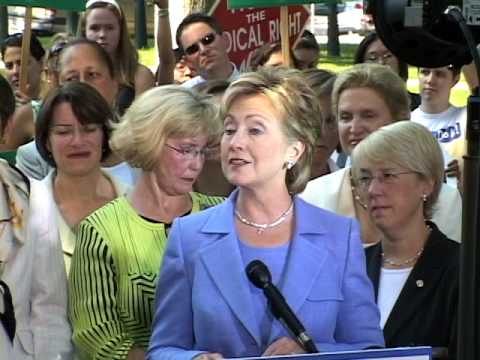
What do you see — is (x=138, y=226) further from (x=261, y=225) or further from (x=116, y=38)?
(x=116, y=38)

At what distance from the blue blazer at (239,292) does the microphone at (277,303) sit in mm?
65

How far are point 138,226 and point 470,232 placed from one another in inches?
62.8

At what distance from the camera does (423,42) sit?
3.34 m

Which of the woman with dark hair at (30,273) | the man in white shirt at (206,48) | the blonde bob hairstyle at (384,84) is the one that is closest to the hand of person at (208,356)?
the woman with dark hair at (30,273)

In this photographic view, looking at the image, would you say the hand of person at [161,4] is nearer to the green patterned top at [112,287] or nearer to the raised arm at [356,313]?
the green patterned top at [112,287]

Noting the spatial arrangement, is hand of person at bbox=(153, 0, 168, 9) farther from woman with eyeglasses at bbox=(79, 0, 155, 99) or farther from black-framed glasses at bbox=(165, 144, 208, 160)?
black-framed glasses at bbox=(165, 144, 208, 160)

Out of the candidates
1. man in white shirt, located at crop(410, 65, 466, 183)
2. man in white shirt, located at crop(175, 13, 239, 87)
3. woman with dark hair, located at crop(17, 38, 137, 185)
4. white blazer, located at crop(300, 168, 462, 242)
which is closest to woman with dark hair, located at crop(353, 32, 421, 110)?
man in white shirt, located at crop(410, 65, 466, 183)

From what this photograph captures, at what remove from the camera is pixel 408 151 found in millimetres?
4453

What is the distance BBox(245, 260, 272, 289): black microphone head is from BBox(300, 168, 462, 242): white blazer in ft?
5.25

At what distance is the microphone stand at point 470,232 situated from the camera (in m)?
3.04

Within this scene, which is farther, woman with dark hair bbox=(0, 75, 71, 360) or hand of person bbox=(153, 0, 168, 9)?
hand of person bbox=(153, 0, 168, 9)

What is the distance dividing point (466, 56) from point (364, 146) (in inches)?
46.4

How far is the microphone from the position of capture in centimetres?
329

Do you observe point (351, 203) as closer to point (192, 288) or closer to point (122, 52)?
point (192, 288)
